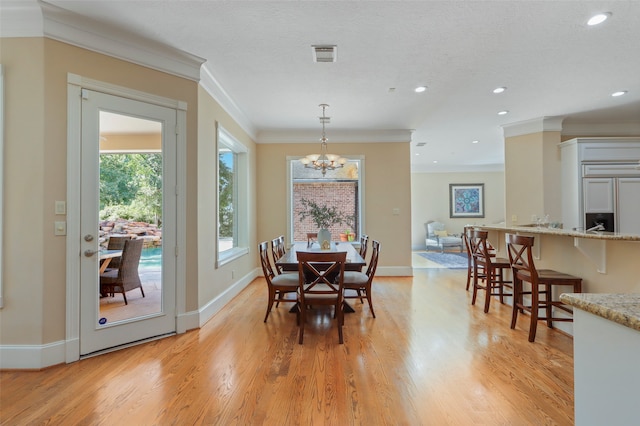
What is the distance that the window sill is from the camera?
158 inches

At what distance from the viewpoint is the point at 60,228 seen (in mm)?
2463

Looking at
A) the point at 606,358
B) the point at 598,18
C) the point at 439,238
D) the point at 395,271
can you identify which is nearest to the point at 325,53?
the point at 598,18

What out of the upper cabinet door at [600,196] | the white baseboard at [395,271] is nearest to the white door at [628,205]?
the upper cabinet door at [600,196]

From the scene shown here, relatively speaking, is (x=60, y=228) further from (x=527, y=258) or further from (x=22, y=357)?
(x=527, y=258)

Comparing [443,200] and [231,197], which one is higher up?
[443,200]

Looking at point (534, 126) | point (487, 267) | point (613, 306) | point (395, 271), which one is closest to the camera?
point (613, 306)

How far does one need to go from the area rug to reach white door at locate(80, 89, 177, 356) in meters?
5.95

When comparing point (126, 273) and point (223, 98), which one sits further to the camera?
point (223, 98)

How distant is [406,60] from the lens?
318 centimetres

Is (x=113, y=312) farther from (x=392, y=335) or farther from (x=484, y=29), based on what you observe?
(x=484, y=29)

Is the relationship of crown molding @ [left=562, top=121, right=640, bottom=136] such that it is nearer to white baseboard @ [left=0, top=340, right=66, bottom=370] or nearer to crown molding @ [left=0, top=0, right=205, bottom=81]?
crown molding @ [left=0, top=0, right=205, bottom=81]

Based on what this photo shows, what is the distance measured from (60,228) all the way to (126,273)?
661mm

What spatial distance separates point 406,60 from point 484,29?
0.75 metres

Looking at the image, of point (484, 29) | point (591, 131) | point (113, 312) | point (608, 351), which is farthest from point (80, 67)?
point (591, 131)
